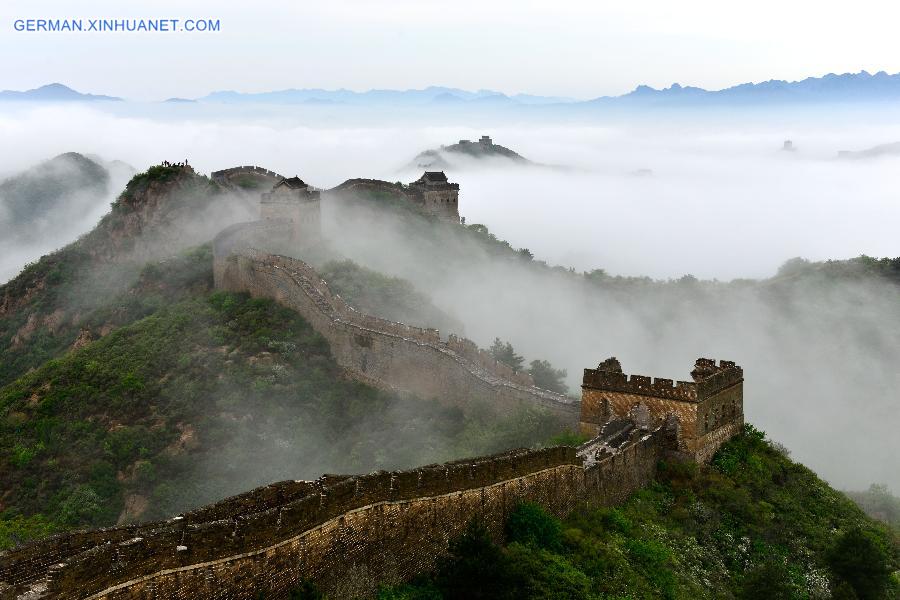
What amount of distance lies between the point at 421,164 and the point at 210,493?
425ft

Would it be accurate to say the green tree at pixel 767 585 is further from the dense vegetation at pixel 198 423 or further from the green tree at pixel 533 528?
the dense vegetation at pixel 198 423

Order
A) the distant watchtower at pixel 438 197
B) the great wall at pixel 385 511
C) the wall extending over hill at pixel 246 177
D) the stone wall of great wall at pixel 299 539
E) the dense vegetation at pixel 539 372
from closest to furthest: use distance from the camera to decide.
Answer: the stone wall of great wall at pixel 299 539, the great wall at pixel 385 511, the dense vegetation at pixel 539 372, the wall extending over hill at pixel 246 177, the distant watchtower at pixel 438 197

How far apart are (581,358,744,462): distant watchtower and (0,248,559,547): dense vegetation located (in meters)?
3.18

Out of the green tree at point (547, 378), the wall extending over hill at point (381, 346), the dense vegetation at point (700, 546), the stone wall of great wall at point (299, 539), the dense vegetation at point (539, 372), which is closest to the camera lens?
the stone wall of great wall at point (299, 539)

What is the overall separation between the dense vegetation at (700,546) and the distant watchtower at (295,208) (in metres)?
29.4

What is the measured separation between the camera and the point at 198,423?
38188mm

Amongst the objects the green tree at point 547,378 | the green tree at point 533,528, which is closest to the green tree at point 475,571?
the green tree at point 533,528

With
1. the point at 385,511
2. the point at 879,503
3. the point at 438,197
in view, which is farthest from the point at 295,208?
the point at 385,511

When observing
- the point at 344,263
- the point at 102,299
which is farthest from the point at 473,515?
the point at 102,299

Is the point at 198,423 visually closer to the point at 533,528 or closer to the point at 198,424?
the point at 198,424

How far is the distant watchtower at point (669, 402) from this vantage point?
Answer: 25656mm

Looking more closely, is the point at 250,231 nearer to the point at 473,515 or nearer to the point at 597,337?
the point at 597,337

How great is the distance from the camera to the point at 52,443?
122 feet

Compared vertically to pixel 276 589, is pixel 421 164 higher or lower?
higher
